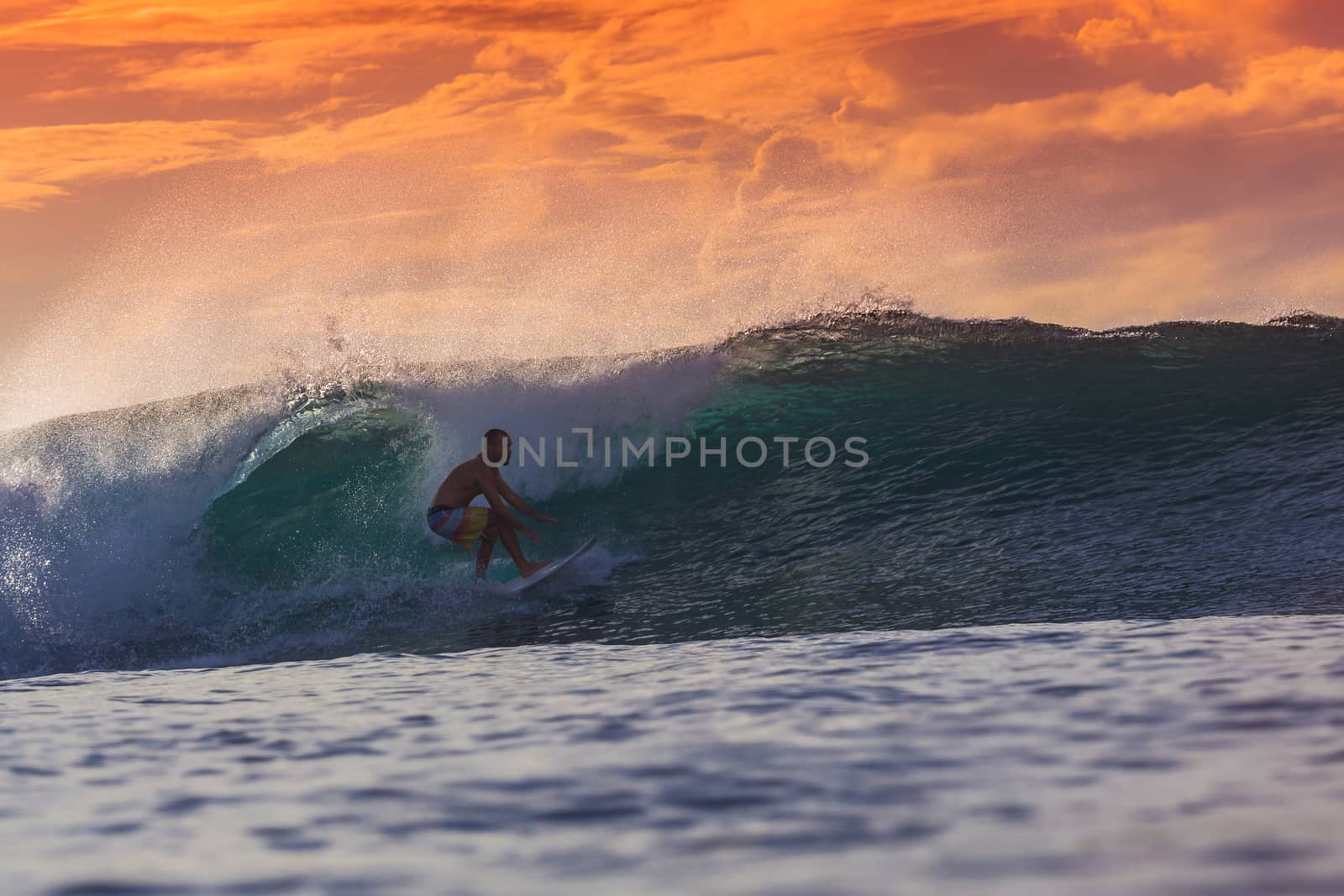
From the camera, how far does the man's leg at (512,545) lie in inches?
304

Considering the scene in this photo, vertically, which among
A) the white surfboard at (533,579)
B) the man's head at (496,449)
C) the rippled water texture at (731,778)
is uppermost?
the man's head at (496,449)

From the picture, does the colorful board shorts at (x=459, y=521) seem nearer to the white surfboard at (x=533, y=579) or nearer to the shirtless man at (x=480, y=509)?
the shirtless man at (x=480, y=509)

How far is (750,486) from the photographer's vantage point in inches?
378

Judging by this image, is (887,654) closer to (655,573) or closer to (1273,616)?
(1273,616)

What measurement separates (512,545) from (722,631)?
2432mm

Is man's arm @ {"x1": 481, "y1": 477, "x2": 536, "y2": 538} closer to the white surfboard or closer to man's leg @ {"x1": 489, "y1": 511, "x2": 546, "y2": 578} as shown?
man's leg @ {"x1": 489, "y1": 511, "x2": 546, "y2": 578}

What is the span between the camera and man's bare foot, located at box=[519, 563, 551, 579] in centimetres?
769

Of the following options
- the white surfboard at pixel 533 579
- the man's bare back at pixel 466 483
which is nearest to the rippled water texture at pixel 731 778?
the white surfboard at pixel 533 579

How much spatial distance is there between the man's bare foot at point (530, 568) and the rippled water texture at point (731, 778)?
375 centimetres

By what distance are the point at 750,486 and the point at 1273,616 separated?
5.35 m

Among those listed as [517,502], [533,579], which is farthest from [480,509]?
[533,579]

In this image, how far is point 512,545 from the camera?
781 cm

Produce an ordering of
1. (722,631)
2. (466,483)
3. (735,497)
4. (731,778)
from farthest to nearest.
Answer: (735,497), (466,483), (722,631), (731,778)

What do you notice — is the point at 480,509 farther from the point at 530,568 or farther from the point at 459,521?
the point at 530,568
